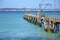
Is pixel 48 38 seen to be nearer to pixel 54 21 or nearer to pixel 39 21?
pixel 54 21

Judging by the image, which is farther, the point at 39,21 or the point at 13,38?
the point at 39,21

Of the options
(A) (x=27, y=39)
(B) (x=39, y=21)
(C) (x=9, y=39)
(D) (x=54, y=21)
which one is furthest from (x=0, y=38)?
(B) (x=39, y=21)

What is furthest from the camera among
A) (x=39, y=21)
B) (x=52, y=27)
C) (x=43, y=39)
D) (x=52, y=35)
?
(x=39, y=21)

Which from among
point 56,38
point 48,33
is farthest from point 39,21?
point 56,38

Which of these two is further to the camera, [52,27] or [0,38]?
[52,27]

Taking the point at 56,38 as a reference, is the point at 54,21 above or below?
above

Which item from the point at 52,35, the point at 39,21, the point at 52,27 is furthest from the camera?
the point at 39,21

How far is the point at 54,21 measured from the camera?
3144 centimetres

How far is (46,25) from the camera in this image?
33.9 meters

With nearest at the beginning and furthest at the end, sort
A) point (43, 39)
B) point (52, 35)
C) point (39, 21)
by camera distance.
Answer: point (43, 39), point (52, 35), point (39, 21)

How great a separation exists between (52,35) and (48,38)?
2328 mm

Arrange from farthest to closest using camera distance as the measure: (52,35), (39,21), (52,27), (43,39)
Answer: (39,21) → (52,27) → (52,35) → (43,39)

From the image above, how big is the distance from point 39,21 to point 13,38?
50.2 feet

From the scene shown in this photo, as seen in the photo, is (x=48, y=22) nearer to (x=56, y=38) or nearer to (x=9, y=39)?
(x=56, y=38)
